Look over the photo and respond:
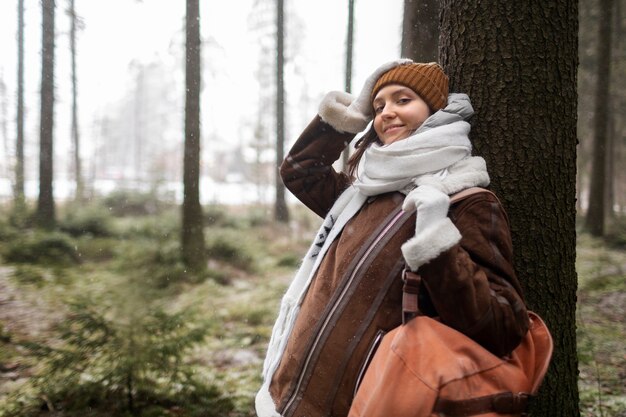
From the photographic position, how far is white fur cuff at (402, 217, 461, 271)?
4.51 ft

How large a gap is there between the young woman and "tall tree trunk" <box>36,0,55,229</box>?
10.4 m

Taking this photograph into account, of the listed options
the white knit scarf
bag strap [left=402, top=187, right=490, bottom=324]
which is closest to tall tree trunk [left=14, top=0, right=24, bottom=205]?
the white knit scarf

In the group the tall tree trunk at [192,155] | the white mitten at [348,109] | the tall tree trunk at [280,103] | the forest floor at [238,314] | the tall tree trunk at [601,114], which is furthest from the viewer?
the tall tree trunk at [280,103]

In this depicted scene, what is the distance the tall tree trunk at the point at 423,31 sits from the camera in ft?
15.2

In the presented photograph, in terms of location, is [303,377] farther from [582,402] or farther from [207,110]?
[207,110]

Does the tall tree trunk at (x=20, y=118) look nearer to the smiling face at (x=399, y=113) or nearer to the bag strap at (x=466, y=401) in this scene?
the smiling face at (x=399, y=113)

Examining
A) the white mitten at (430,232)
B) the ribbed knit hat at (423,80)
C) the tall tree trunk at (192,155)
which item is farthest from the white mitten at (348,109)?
the tall tree trunk at (192,155)

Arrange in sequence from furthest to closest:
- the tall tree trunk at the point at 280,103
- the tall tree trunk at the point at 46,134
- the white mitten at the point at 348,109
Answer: the tall tree trunk at the point at 280,103 → the tall tree trunk at the point at 46,134 → the white mitten at the point at 348,109

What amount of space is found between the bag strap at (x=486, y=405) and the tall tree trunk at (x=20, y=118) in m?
11.9

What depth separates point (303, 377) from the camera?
5.80 feet

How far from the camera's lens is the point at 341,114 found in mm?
2242

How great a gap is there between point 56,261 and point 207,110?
1823 centimetres

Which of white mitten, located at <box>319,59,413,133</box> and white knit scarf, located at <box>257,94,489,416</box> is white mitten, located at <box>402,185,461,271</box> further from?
white mitten, located at <box>319,59,413,133</box>

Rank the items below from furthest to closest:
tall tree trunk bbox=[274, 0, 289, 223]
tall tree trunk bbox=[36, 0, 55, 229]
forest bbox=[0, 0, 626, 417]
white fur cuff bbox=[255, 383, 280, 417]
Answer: tall tree trunk bbox=[274, 0, 289, 223] → tall tree trunk bbox=[36, 0, 55, 229] → forest bbox=[0, 0, 626, 417] → white fur cuff bbox=[255, 383, 280, 417]
